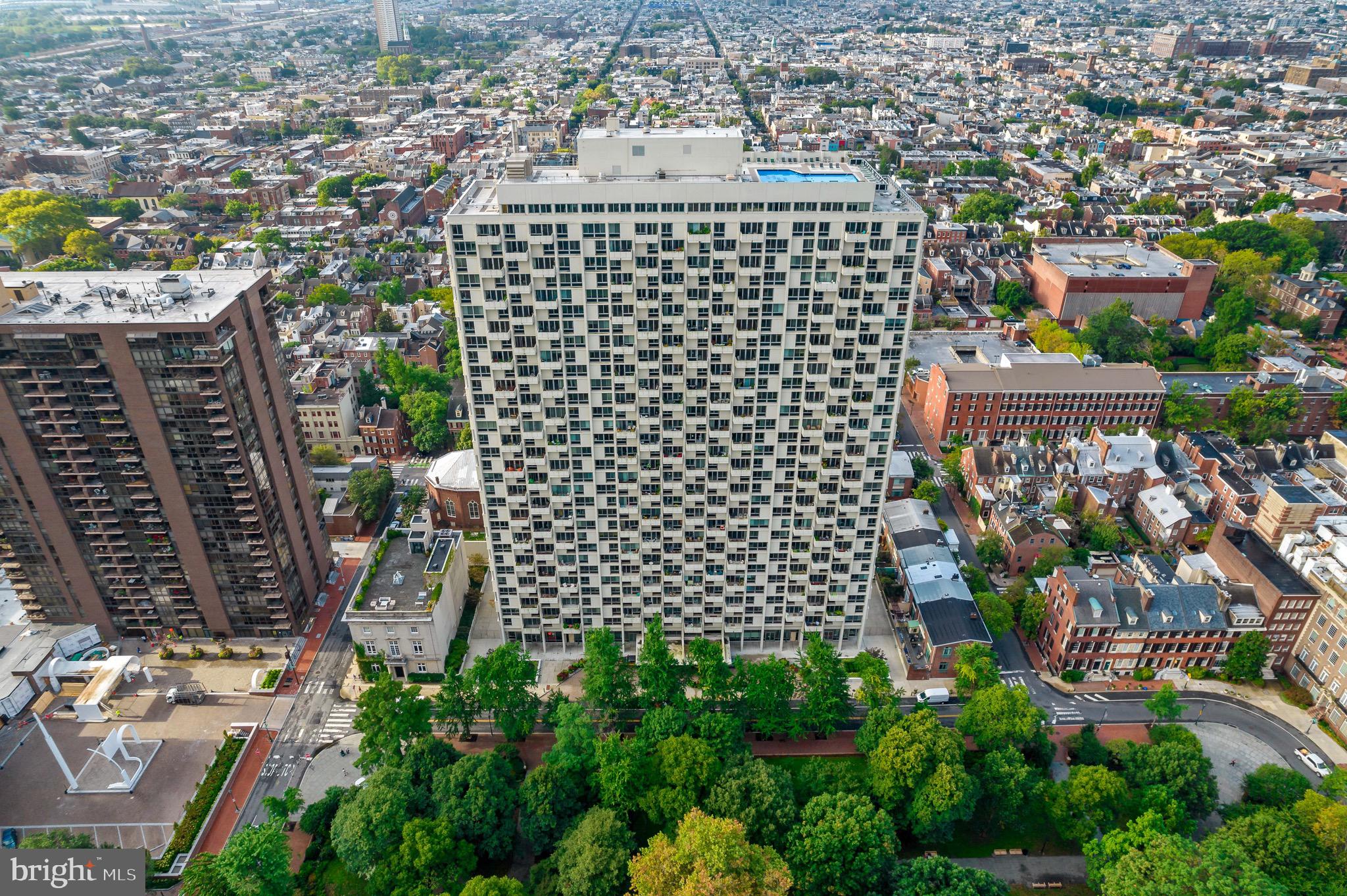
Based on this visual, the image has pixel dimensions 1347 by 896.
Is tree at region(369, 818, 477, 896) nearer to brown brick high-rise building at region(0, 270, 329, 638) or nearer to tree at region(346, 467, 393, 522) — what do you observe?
brown brick high-rise building at region(0, 270, 329, 638)

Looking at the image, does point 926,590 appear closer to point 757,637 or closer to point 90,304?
point 757,637

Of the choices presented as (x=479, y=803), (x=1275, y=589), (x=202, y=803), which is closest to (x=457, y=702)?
(x=479, y=803)

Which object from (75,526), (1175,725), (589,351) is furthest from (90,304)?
(1175,725)

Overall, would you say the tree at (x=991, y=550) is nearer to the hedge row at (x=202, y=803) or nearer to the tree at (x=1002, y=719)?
the tree at (x=1002, y=719)

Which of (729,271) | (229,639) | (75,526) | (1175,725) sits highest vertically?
(729,271)

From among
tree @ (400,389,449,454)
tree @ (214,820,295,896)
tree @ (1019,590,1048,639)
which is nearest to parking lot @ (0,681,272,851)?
tree @ (214,820,295,896)

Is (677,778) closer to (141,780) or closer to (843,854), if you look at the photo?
(843,854)
